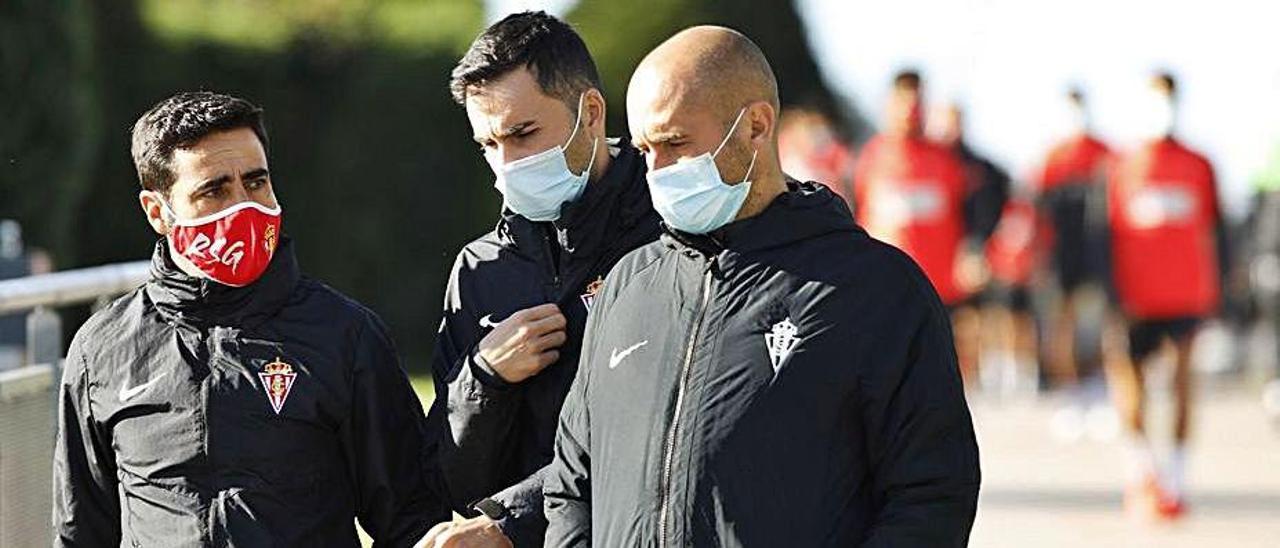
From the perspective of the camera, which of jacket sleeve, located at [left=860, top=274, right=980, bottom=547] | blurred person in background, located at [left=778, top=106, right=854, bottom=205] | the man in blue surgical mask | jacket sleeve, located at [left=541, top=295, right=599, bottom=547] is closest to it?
jacket sleeve, located at [left=860, top=274, right=980, bottom=547]

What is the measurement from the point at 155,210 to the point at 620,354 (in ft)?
4.23

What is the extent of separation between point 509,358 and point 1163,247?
9.88 m

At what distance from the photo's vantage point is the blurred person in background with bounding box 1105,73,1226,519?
1341 cm

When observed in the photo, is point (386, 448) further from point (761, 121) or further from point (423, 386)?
point (423, 386)

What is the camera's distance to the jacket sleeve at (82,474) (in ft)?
16.8

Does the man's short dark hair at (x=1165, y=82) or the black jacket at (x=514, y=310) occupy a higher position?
the black jacket at (x=514, y=310)

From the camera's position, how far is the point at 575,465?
176 inches

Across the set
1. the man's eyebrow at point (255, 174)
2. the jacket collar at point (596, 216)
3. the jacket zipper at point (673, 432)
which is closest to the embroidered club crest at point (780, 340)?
the jacket zipper at point (673, 432)

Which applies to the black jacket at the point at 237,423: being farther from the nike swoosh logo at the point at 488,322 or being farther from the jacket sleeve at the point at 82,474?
the nike swoosh logo at the point at 488,322

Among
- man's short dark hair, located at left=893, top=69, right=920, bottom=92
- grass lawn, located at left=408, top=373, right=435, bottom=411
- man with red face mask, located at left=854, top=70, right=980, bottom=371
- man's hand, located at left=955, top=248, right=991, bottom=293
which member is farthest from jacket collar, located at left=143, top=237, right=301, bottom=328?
grass lawn, located at left=408, top=373, right=435, bottom=411

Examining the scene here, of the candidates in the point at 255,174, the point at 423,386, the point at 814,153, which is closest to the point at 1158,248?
the point at 814,153

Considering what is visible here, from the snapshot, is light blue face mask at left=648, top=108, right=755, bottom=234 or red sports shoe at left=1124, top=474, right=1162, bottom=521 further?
red sports shoe at left=1124, top=474, right=1162, bottom=521

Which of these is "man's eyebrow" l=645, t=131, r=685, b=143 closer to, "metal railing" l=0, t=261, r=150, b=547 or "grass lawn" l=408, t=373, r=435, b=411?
"metal railing" l=0, t=261, r=150, b=547

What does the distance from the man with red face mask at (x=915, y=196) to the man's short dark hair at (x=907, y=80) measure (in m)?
0.33
